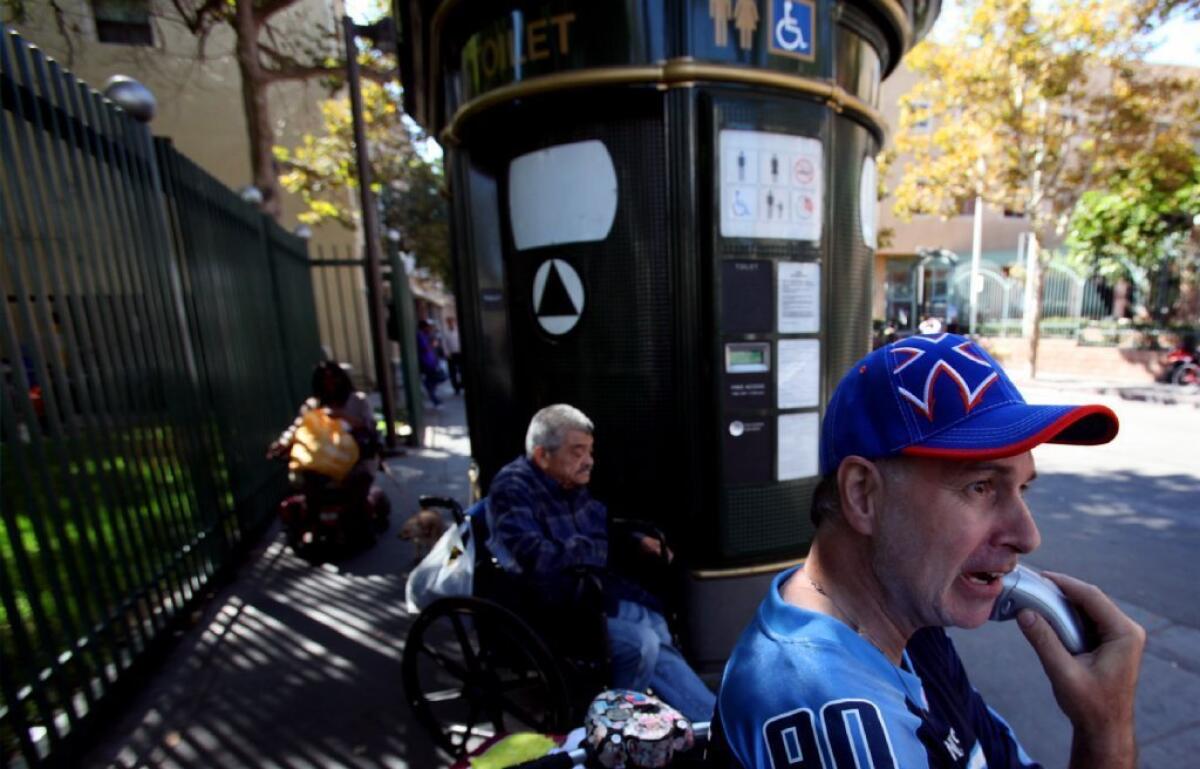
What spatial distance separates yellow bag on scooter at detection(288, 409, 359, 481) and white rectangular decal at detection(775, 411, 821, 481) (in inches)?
125

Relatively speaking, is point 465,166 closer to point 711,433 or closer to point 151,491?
point 711,433

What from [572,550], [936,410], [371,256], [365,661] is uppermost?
[371,256]

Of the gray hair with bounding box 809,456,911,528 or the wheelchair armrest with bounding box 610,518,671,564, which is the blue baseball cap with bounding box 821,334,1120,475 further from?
the wheelchair armrest with bounding box 610,518,671,564

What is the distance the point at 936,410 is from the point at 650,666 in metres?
1.85

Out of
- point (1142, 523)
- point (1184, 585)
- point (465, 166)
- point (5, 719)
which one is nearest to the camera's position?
point (5, 719)

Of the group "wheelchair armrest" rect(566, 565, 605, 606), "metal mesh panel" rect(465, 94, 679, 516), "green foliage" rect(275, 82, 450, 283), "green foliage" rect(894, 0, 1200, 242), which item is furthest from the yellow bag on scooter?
"green foliage" rect(894, 0, 1200, 242)

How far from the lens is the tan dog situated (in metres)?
4.13

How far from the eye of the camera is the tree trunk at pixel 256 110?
809cm

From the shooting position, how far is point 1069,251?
1698 cm

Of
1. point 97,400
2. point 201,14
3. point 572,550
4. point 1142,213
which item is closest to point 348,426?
point 97,400

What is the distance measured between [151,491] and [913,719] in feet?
12.7

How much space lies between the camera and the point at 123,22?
7.82m

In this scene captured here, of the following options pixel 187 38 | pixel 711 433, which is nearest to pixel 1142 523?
pixel 711 433

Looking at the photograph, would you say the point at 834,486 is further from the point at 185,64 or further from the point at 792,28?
the point at 185,64
